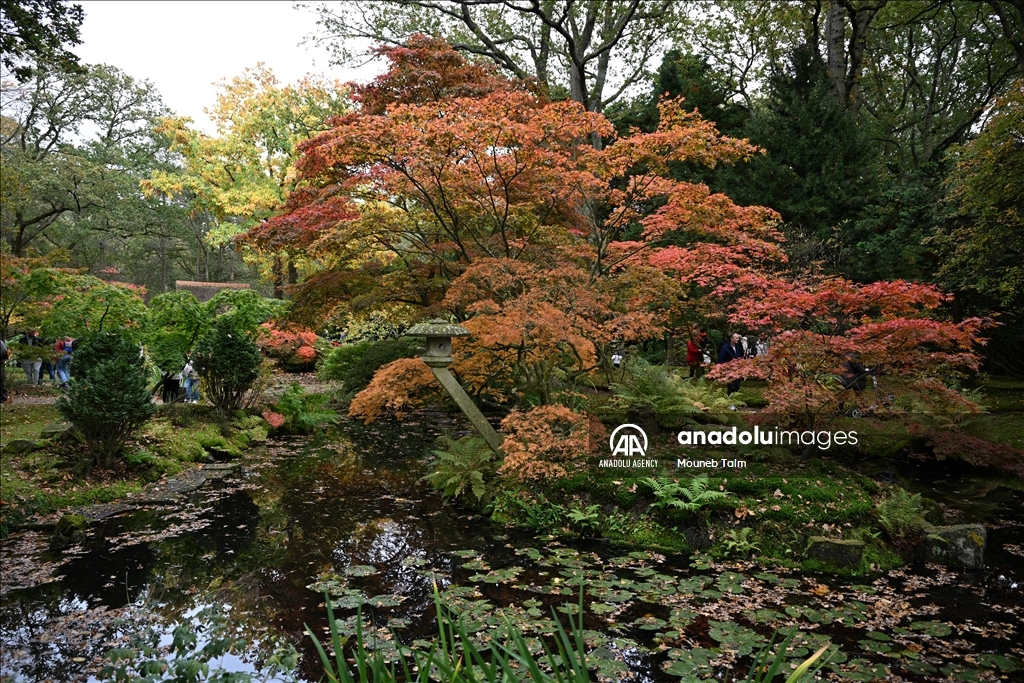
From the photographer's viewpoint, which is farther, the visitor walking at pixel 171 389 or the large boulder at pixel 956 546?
the visitor walking at pixel 171 389

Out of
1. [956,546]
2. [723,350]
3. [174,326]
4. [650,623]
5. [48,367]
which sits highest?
[174,326]

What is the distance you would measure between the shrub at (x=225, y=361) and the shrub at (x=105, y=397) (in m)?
2.52

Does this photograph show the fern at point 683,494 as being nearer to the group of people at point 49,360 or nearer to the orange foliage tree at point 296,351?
the group of people at point 49,360

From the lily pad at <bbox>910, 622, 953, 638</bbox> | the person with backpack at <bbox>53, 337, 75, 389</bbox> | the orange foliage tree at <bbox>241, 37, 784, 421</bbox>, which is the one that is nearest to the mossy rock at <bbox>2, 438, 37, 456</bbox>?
the orange foliage tree at <bbox>241, 37, 784, 421</bbox>

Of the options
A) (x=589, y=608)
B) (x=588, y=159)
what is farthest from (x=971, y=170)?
(x=589, y=608)

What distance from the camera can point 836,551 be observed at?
248 inches

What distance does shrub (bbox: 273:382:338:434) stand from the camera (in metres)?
12.7

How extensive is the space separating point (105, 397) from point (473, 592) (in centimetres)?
593

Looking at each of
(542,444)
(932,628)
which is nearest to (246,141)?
(542,444)

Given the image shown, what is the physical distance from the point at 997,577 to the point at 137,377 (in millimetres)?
10447

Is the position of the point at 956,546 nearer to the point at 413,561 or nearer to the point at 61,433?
the point at 413,561

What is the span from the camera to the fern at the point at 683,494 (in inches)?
277

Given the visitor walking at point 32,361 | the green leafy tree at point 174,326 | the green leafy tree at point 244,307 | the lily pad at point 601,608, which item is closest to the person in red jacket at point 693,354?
the lily pad at point 601,608

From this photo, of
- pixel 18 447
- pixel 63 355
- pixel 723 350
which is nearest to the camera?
pixel 18 447
